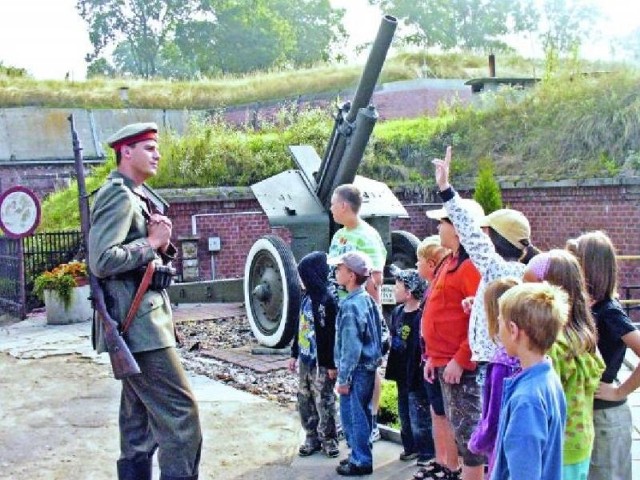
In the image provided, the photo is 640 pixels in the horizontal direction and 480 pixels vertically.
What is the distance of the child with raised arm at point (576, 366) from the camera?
3.09 metres

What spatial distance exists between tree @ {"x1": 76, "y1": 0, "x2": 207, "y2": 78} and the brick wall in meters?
45.6

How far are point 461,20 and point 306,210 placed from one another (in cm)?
5342

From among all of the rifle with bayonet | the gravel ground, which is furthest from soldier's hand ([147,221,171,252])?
the gravel ground

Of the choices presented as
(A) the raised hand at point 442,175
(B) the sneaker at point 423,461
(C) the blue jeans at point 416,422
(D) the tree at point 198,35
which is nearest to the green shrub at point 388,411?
(C) the blue jeans at point 416,422

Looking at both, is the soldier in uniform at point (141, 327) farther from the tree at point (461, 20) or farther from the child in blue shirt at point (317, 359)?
the tree at point (461, 20)

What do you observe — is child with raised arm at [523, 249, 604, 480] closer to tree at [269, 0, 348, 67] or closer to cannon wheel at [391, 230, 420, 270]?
cannon wheel at [391, 230, 420, 270]

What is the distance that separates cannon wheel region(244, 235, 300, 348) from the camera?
772cm

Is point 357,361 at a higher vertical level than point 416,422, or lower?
higher

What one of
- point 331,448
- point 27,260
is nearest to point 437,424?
point 331,448

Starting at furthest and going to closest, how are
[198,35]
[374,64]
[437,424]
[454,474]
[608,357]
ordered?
[198,35] → [374,64] → [437,424] → [454,474] → [608,357]

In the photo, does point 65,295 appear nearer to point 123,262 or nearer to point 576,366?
point 123,262

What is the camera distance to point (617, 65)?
1520cm

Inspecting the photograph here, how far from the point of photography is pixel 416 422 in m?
4.93

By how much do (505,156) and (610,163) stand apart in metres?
2.10
